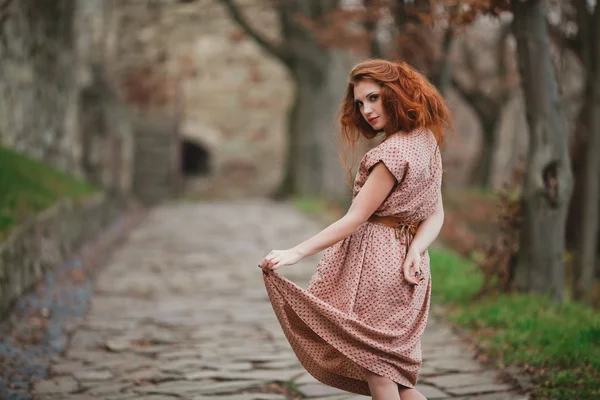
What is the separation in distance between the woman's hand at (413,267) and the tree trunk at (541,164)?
2974 millimetres

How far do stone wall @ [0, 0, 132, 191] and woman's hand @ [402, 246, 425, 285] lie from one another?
576 centimetres

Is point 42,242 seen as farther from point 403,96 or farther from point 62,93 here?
point 62,93

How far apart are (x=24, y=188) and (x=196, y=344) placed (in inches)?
122

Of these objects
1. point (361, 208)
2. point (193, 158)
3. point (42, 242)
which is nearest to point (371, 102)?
point (361, 208)

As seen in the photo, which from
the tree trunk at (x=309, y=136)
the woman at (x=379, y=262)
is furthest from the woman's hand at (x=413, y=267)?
the tree trunk at (x=309, y=136)

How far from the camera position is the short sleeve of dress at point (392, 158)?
2811 mm

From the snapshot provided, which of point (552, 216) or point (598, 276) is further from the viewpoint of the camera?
point (598, 276)

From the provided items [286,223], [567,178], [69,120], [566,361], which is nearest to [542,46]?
[567,178]

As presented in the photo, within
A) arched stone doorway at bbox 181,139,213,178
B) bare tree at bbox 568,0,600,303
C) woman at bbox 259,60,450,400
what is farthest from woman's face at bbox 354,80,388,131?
arched stone doorway at bbox 181,139,213,178

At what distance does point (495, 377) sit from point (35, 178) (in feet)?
17.8

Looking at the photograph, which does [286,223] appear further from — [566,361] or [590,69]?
[566,361]

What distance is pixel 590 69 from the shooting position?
24.9ft

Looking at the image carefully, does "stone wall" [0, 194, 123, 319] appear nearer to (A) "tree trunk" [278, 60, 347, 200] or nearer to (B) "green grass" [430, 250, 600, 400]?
(B) "green grass" [430, 250, 600, 400]

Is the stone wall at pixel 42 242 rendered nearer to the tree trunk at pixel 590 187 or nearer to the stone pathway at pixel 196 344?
the stone pathway at pixel 196 344
